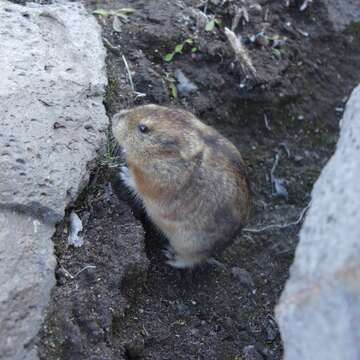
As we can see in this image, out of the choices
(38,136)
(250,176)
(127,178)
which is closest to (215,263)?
(127,178)

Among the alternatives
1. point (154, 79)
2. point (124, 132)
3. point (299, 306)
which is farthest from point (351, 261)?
point (154, 79)

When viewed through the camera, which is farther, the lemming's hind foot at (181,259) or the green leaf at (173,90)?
the green leaf at (173,90)

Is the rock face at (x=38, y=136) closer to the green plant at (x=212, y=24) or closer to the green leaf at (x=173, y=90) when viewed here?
the green leaf at (x=173, y=90)

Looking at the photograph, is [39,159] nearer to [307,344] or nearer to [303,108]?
[307,344]

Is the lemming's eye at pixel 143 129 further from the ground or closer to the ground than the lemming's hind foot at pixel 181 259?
further from the ground

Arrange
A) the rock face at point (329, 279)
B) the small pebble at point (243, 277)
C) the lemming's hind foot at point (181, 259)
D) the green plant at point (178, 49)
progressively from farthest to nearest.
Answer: the green plant at point (178, 49) → the small pebble at point (243, 277) → the lemming's hind foot at point (181, 259) → the rock face at point (329, 279)

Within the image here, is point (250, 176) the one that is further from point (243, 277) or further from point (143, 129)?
point (143, 129)

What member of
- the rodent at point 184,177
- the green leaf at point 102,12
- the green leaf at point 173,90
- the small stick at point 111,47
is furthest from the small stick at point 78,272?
the green leaf at point 102,12
